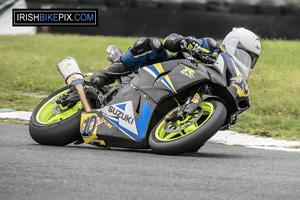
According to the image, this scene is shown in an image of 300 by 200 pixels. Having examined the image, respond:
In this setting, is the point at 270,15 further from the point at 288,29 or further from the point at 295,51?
the point at 295,51

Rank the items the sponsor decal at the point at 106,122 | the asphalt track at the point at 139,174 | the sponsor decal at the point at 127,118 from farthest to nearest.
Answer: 1. the sponsor decal at the point at 106,122
2. the sponsor decal at the point at 127,118
3. the asphalt track at the point at 139,174

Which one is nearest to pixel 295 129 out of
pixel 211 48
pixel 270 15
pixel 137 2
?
pixel 211 48

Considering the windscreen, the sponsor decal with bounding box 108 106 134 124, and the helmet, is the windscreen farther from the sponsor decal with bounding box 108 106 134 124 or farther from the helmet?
the sponsor decal with bounding box 108 106 134 124

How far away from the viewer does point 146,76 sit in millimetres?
5918

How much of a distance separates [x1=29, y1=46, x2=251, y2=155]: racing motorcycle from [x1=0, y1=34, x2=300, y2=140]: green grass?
2111mm

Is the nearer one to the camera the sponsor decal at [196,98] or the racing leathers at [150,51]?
the sponsor decal at [196,98]

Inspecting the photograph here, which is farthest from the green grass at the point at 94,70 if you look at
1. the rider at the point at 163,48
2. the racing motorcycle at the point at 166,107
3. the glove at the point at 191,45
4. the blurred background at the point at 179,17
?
the glove at the point at 191,45

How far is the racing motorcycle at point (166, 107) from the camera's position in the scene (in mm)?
5539

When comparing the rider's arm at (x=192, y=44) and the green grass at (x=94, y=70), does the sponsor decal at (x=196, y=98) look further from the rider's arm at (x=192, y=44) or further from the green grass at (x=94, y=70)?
the green grass at (x=94, y=70)

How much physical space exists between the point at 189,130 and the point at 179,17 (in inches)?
380

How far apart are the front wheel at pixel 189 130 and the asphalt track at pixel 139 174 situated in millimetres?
105

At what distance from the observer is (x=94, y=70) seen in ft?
39.7

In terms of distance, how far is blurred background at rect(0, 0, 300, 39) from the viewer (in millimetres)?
14445

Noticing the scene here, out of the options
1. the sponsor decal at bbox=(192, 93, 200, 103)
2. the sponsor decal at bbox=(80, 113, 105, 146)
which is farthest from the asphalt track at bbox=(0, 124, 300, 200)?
the sponsor decal at bbox=(192, 93, 200, 103)
